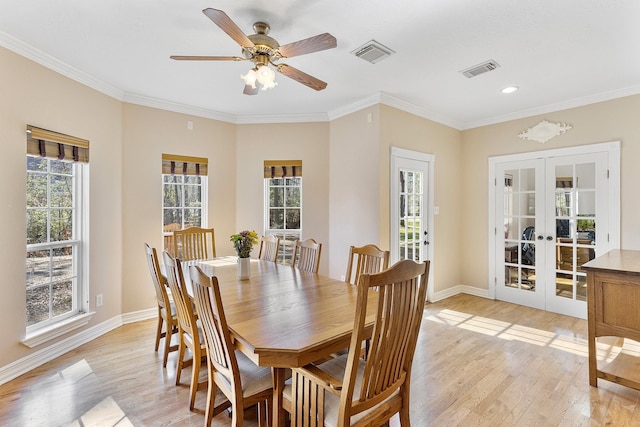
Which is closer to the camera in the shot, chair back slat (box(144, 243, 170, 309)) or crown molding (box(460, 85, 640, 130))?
Result: chair back slat (box(144, 243, 170, 309))

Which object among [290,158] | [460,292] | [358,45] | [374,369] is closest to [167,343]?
[374,369]

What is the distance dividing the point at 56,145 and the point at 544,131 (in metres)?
5.58

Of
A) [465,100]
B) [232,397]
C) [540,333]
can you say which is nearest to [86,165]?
[232,397]

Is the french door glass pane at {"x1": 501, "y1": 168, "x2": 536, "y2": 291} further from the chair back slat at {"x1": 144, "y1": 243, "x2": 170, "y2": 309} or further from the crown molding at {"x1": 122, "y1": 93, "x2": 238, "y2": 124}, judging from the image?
the chair back slat at {"x1": 144, "y1": 243, "x2": 170, "y2": 309}

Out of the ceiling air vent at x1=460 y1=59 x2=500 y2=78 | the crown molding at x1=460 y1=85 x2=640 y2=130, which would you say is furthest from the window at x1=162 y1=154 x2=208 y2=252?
the crown molding at x1=460 y1=85 x2=640 y2=130

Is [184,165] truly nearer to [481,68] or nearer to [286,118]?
[286,118]

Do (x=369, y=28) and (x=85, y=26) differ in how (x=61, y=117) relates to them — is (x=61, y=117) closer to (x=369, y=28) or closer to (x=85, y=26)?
(x=85, y=26)

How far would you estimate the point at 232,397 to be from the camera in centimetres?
150

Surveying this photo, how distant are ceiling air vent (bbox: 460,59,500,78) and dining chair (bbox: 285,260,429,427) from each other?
238cm

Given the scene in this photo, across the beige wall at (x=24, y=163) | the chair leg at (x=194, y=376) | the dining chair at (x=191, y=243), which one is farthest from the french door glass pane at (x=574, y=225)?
the beige wall at (x=24, y=163)

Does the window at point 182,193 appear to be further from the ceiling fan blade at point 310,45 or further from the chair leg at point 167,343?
the ceiling fan blade at point 310,45

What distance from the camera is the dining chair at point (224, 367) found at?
1.44 meters

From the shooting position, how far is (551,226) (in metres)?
3.92

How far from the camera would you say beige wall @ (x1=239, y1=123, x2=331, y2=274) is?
438 cm
